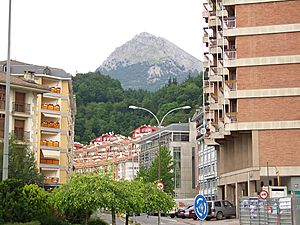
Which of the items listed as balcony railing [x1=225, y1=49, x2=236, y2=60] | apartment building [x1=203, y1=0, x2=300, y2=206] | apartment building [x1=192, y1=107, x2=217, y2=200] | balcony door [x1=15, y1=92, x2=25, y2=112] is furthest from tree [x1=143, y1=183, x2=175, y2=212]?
apartment building [x1=192, y1=107, x2=217, y2=200]

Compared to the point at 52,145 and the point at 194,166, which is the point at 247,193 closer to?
the point at 52,145

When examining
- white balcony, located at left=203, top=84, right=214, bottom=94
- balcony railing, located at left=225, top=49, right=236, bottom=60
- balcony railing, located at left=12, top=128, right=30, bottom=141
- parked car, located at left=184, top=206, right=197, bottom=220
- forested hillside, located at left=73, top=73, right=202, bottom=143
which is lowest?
parked car, located at left=184, top=206, right=197, bottom=220

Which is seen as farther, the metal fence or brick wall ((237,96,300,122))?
brick wall ((237,96,300,122))

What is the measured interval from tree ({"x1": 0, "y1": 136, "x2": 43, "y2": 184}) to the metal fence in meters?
21.0

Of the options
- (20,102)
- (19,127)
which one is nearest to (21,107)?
(20,102)

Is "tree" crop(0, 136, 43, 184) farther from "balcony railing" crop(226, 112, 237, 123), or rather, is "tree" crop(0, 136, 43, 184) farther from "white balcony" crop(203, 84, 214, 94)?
"white balcony" crop(203, 84, 214, 94)

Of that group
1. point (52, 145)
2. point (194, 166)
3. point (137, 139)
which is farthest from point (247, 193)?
point (137, 139)

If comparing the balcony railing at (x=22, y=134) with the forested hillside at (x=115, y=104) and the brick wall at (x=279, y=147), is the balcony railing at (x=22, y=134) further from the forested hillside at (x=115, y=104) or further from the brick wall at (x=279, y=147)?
the forested hillside at (x=115, y=104)

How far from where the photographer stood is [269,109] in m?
54.8

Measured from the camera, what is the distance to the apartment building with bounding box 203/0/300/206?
2111 inches

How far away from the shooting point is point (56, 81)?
83.2 metres

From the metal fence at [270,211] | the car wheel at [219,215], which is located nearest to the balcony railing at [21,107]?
the car wheel at [219,215]

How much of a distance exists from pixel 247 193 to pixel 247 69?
11574 millimetres

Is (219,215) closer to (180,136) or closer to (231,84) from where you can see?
(231,84)
